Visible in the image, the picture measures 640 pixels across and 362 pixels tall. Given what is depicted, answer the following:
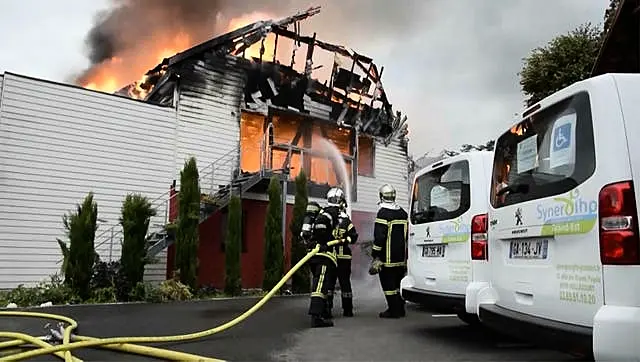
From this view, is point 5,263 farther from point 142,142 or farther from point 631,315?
point 631,315

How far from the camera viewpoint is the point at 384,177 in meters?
17.1

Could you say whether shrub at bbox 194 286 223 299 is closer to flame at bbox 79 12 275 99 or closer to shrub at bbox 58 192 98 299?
shrub at bbox 58 192 98 299

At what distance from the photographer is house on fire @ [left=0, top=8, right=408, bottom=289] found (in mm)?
10797

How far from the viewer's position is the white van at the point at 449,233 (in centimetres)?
499

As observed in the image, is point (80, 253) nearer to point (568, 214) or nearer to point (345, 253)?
point (345, 253)

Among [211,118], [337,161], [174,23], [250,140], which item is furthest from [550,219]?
[174,23]

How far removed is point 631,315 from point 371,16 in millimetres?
14810

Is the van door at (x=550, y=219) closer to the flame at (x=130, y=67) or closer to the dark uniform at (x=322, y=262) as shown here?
the dark uniform at (x=322, y=262)

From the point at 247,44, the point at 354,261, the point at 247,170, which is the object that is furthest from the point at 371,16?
the point at 354,261

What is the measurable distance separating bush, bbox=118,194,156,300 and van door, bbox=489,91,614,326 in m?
7.62

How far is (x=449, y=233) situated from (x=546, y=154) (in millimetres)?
2054

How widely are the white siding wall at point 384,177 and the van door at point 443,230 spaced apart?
10060 millimetres

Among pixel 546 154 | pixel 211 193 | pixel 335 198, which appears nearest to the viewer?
pixel 546 154

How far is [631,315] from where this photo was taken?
2.57 metres
